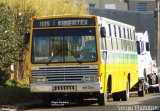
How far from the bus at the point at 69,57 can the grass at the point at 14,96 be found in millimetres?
1615

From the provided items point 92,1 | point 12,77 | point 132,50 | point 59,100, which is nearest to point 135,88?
point 132,50

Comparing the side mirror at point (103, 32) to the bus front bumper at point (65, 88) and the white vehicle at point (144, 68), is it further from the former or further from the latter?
the white vehicle at point (144, 68)

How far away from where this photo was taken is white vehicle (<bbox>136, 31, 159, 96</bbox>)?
3177 centimetres

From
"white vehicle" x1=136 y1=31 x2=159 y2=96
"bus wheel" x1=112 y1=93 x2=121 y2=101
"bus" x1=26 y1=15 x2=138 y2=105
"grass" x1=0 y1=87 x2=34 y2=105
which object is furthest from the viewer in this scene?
"white vehicle" x1=136 y1=31 x2=159 y2=96

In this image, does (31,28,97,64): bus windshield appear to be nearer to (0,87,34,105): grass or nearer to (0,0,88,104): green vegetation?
(0,87,34,105): grass

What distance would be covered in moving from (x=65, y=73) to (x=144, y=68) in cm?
1275

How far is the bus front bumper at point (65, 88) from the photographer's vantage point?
21266 mm

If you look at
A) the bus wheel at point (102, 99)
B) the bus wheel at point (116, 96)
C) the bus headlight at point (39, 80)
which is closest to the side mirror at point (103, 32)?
the bus wheel at point (102, 99)

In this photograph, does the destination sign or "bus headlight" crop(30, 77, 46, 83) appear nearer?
"bus headlight" crop(30, 77, 46, 83)

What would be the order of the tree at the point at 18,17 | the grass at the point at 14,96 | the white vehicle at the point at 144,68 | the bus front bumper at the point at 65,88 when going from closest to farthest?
the bus front bumper at the point at 65,88, the grass at the point at 14,96, the tree at the point at 18,17, the white vehicle at the point at 144,68

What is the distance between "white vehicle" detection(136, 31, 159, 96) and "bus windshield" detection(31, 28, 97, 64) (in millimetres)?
→ 10018

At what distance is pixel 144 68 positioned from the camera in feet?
110

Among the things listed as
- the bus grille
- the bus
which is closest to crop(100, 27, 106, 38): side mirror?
the bus

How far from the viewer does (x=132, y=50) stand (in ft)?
95.9
